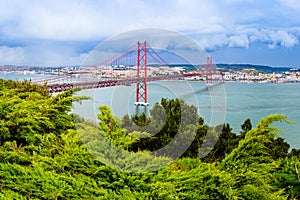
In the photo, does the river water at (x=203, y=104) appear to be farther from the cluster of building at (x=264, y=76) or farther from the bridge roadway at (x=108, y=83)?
the cluster of building at (x=264, y=76)

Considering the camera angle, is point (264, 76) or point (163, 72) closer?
point (163, 72)

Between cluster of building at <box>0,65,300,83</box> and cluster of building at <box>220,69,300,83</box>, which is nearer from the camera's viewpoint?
cluster of building at <box>0,65,300,83</box>

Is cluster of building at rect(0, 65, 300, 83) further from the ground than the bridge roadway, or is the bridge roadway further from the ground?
cluster of building at rect(0, 65, 300, 83)

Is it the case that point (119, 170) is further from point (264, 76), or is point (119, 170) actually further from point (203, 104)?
point (264, 76)

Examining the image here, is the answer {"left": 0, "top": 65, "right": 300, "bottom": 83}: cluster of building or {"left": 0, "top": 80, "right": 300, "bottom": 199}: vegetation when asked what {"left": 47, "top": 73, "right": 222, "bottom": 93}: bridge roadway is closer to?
{"left": 0, "top": 65, "right": 300, "bottom": 83}: cluster of building

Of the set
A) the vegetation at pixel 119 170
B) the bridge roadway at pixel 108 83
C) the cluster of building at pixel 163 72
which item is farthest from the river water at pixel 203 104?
A: the vegetation at pixel 119 170

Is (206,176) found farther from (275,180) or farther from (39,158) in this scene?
(39,158)

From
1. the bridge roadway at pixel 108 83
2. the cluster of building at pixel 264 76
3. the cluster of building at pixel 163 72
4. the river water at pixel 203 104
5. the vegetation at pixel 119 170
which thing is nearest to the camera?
the vegetation at pixel 119 170

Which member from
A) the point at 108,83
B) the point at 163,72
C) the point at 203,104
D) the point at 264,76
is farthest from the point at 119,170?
the point at 264,76

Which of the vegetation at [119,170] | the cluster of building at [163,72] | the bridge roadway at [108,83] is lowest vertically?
the vegetation at [119,170]

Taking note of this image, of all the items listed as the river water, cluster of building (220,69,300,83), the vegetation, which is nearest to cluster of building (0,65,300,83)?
cluster of building (220,69,300,83)

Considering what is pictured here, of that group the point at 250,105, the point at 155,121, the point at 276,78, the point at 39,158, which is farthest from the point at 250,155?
the point at 276,78
